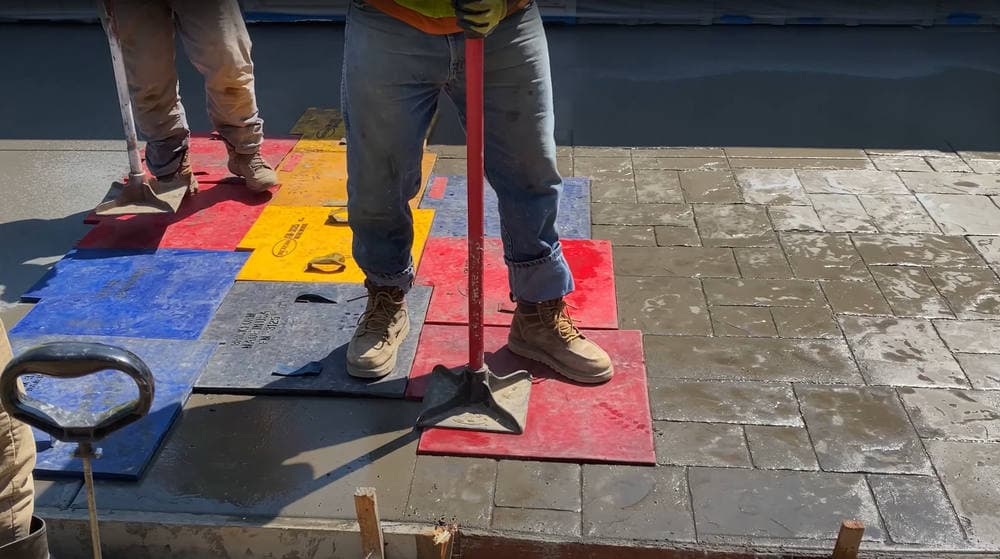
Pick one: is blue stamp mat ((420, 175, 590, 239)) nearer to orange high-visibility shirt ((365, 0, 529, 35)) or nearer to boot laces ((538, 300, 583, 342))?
boot laces ((538, 300, 583, 342))

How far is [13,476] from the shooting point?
201cm

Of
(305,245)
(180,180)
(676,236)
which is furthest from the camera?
(180,180)

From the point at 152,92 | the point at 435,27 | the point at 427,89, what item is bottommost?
the point at 152,92

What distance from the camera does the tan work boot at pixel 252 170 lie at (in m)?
4.29

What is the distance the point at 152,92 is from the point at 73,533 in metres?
2.20

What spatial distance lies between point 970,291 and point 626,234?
1.34 metres

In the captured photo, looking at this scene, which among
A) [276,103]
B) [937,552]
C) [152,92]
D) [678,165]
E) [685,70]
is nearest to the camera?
[937,552]

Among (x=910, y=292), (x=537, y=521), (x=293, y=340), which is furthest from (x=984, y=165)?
(x=293, y=340)

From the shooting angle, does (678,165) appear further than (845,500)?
Yes

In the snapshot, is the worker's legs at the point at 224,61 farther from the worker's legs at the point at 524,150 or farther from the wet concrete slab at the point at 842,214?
the wet concrete slab at the point at 842,214

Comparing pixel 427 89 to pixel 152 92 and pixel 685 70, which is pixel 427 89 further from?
pixel 685 70

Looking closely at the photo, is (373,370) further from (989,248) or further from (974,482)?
(989,248)

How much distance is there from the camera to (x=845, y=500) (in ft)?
8.34

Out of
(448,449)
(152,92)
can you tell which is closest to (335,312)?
(448,449)
